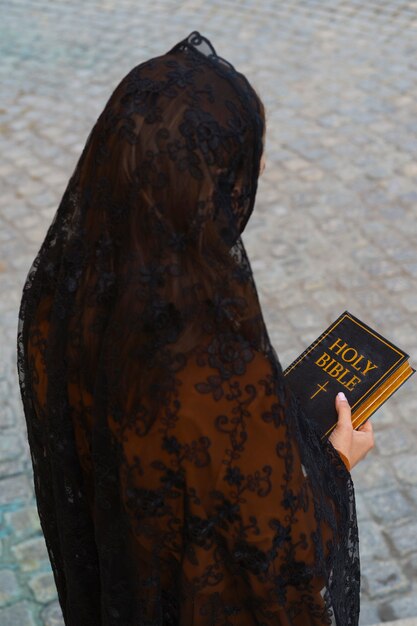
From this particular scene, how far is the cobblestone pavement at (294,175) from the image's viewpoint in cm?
416

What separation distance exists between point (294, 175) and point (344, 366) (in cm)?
427

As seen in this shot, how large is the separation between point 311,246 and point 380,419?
67.0 inches

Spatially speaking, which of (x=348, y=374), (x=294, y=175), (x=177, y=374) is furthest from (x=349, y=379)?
(x=294, y=175)

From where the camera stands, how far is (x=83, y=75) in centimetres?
818

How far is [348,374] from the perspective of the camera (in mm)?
2654

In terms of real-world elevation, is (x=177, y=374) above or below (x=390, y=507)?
above

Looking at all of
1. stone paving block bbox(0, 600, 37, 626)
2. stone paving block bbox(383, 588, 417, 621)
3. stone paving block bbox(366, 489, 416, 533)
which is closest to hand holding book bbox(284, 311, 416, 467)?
stone paving block bbox(383, 588, 417, 621)

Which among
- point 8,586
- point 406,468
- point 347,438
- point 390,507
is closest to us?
point 347,438

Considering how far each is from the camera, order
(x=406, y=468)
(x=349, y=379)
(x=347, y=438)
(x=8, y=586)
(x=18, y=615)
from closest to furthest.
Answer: (x=347, y=438)
(x=349, y=379)
(x=18, y=615)
(x=8, y=586)
(x=406, y=468)

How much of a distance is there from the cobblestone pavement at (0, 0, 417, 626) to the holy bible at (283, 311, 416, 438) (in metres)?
1.60

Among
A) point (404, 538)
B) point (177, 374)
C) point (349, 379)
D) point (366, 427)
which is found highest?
point (177, 374)

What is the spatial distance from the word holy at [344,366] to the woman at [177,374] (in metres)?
0.58

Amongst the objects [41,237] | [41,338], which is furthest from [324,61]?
[41,338]

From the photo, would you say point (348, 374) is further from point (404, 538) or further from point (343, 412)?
point (404, 538)
